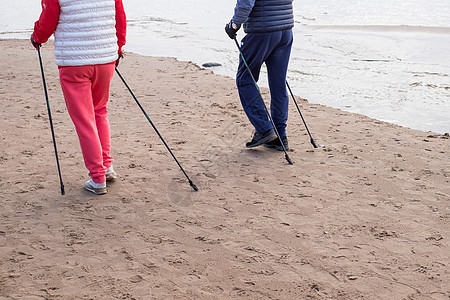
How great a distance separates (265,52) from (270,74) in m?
0.28

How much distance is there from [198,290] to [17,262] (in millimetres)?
1115

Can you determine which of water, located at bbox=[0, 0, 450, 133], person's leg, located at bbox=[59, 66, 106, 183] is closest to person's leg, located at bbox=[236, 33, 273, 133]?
person's leg, located at bbox=[59, 66, 106, 183]

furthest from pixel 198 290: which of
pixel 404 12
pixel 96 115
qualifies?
pixel 404 12

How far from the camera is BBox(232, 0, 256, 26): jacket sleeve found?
14.3 ft

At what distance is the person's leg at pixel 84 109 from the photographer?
3717 mm

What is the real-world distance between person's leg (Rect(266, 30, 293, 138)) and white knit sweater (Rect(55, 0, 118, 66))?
1.65 meters

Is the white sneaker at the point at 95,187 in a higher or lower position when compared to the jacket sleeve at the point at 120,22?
lower

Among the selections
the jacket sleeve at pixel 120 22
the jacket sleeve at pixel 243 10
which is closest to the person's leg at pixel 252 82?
the jacket sleeve at pixel 243 10

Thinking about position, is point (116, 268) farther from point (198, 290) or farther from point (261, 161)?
point (261, 161)

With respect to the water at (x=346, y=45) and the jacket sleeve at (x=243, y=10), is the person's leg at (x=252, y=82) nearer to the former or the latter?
the jacket sleeve at (x=243, y=10)

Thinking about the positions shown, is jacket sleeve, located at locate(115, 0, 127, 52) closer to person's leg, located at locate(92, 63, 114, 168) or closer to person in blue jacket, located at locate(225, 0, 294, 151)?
person's leg, located at locate(92, 63, 114, 168)

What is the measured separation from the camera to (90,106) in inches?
152

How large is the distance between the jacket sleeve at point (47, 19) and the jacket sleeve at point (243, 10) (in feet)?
4.92

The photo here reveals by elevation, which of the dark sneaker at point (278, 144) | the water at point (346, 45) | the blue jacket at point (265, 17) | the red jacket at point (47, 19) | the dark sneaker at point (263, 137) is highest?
the red jacket at point (47, 19)
